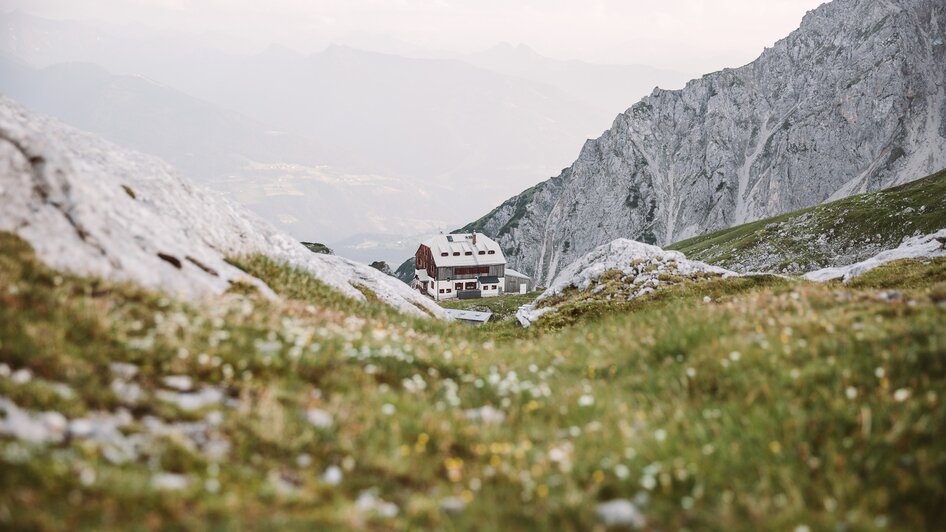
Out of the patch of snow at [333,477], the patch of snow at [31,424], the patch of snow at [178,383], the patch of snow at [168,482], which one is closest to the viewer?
the patch of snow at [168,482]

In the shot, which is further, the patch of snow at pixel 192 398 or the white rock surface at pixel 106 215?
the white rock surface at pixel 106 215

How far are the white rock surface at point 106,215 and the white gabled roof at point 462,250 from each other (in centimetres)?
14494

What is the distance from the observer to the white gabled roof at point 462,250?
539ft

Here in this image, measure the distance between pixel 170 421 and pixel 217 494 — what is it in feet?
5.94

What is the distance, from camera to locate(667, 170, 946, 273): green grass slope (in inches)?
3430

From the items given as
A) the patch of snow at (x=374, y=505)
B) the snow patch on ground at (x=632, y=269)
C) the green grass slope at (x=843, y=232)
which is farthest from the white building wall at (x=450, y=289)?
the patch of snow at (x=374, y=505)

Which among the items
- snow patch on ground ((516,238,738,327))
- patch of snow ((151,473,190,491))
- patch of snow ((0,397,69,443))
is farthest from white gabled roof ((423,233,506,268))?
patch of snow ((151,473,190,491))

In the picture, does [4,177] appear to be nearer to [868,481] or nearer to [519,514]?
[519,514]

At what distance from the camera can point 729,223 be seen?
19950 centimetres

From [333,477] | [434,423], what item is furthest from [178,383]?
[434,423]

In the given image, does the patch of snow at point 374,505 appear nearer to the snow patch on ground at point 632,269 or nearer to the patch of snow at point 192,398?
the patch of snow at point 192,398

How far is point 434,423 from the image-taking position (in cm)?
718

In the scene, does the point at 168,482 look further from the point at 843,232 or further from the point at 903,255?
the point at 843,232

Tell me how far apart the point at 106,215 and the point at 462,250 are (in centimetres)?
15441
